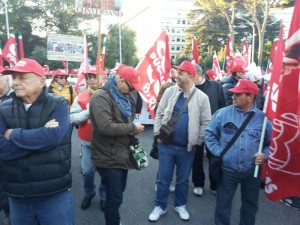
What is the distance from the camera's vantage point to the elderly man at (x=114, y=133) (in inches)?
111

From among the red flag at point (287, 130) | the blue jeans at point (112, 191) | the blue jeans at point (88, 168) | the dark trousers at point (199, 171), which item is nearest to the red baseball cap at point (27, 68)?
the blue jeans at point (112, 191)

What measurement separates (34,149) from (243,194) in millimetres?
2234

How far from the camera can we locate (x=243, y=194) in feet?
10.3

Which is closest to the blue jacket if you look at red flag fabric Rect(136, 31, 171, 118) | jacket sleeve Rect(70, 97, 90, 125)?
jacket sleeve Rect(70, 97, 90, 125)

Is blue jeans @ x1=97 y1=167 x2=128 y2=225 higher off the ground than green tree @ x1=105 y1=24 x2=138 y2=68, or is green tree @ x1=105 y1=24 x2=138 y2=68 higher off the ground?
green tree @ x1=105 y1=24 x2=138 y2=68

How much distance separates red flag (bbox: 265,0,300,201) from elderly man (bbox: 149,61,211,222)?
3.24 ft

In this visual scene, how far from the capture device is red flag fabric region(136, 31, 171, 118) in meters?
6.19

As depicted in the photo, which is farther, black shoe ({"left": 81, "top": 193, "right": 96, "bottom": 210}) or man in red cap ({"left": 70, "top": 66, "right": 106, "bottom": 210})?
black shoe ({"left": 81, "top": 193, "right": 96, "bottom": 210})

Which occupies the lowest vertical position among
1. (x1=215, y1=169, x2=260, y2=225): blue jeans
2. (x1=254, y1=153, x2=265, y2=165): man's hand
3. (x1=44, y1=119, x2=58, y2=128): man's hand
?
(x1=215, y1=169, x2=260, y2=225): blue jeans

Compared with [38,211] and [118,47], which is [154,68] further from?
[118,47]

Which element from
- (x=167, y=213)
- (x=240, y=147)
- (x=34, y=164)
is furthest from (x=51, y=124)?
(x=167, y=213)

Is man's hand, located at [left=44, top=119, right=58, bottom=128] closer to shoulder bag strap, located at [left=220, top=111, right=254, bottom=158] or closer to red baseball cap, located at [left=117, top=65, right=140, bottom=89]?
red baseball cap, located at [left=117, top=65, right=140, bottom=89]

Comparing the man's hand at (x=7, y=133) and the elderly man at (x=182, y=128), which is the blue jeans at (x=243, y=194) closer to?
the elderly man at (x=182, y=128)

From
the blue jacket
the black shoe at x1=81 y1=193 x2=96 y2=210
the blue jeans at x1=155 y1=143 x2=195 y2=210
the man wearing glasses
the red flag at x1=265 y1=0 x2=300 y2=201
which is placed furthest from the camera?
the man wearing glasses
